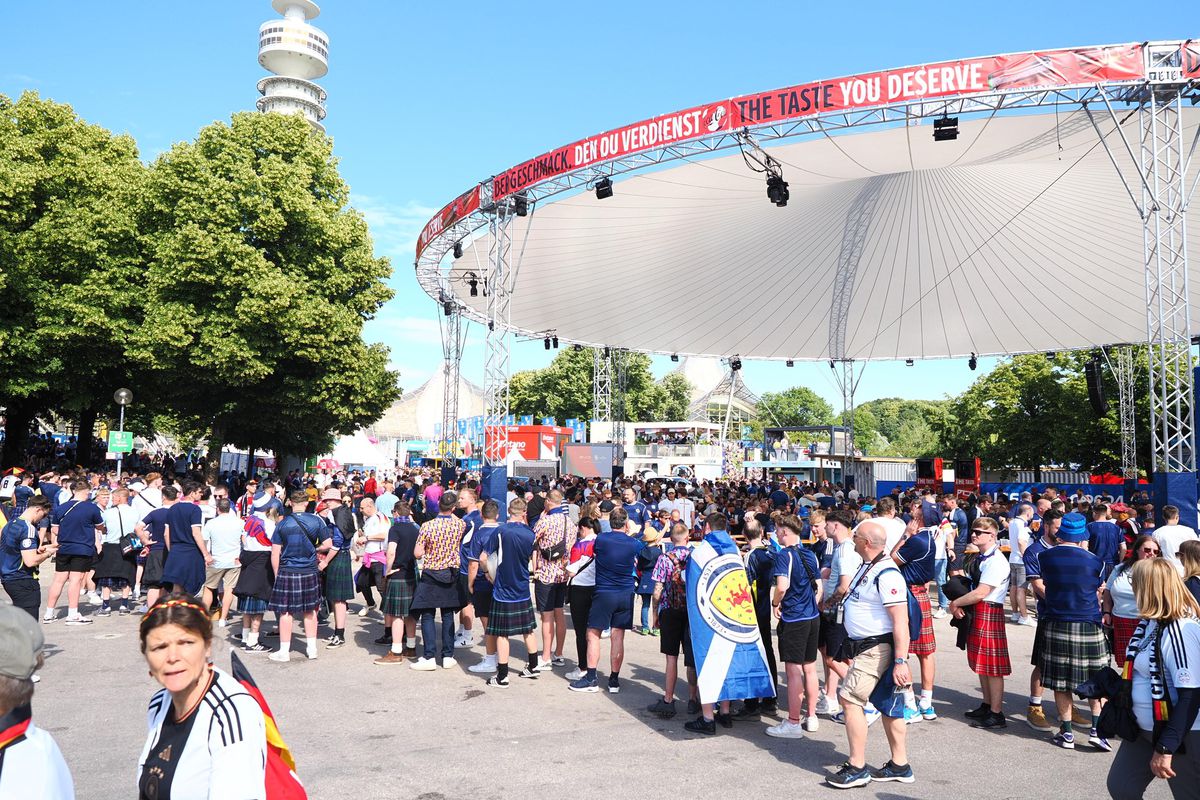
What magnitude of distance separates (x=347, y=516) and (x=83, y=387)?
1777cm

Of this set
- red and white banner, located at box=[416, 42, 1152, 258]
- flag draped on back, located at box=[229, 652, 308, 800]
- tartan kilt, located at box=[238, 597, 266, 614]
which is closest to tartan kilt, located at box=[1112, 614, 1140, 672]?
flag draped on back, located at box=[229, 652, 308, 800]

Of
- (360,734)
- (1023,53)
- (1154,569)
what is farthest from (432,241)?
(1154,569)

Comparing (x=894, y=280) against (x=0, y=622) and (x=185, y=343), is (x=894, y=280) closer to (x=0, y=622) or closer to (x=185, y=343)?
(x=185, y=343)

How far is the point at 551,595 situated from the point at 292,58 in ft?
314

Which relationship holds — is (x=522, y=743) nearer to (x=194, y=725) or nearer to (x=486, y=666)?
(x=486, y=666)

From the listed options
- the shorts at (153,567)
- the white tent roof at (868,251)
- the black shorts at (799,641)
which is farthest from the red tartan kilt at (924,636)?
the white tent roof at (868,251)

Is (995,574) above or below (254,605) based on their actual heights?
above

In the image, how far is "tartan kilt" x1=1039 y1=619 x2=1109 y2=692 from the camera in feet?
19.6

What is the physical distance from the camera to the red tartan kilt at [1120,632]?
620 cm

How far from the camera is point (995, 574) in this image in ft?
21.0

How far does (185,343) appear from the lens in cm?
2136

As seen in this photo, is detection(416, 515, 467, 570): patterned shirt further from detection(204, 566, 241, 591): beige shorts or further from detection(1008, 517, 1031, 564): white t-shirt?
detection(1008, 517, 1031, 564): white t-shirt

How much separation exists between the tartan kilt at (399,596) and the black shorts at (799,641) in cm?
400

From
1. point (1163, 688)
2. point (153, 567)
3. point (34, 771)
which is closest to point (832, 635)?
point (1163, 688)
